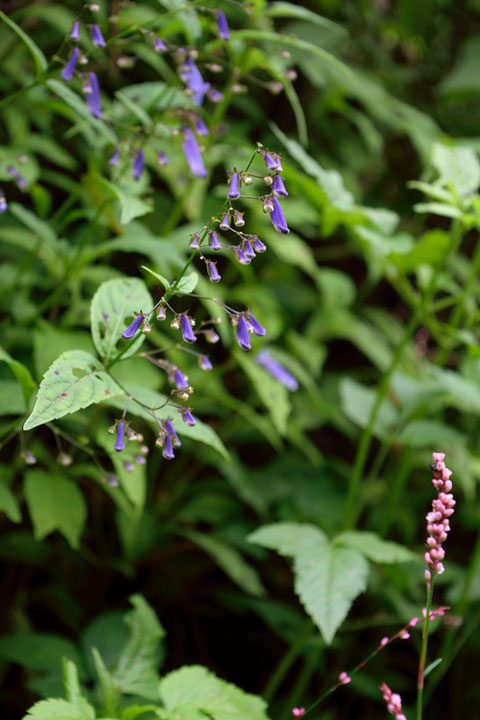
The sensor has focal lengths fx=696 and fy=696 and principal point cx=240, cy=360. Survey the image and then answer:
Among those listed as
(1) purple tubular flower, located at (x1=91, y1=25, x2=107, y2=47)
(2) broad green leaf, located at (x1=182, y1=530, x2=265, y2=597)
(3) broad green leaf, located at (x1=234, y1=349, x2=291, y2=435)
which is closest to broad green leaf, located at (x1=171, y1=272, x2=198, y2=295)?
(1) purple tubular flower, located at (x1=91, y1=25, x2=107, y2=47)

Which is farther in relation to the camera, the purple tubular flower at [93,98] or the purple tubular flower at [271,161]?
the purple tubular flower at [93,98]

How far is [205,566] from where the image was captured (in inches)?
105

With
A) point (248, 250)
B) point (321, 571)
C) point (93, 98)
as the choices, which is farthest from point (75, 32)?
point (321, 571)

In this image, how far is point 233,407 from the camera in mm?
2434

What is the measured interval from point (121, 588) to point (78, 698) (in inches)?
47.9

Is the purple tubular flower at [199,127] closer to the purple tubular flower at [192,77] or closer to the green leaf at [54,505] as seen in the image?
the purple tubular flower at [192,77]

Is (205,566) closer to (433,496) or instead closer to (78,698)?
(433,496)

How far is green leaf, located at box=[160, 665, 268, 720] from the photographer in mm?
1488

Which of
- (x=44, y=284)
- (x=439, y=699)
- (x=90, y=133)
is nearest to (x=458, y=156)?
(x=90, y=133)

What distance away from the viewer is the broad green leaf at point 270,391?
221 centimetres

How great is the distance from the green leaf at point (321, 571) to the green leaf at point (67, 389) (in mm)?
705

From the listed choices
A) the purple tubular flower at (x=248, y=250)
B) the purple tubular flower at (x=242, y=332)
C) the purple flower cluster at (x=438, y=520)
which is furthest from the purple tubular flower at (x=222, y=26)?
the purple flower cluster at (x=438, y=520)

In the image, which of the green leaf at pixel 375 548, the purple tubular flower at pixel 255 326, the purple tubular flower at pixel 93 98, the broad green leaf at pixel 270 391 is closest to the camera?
the purple tubular flower at pixel 255 326

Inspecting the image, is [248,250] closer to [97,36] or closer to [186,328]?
[186,328]
